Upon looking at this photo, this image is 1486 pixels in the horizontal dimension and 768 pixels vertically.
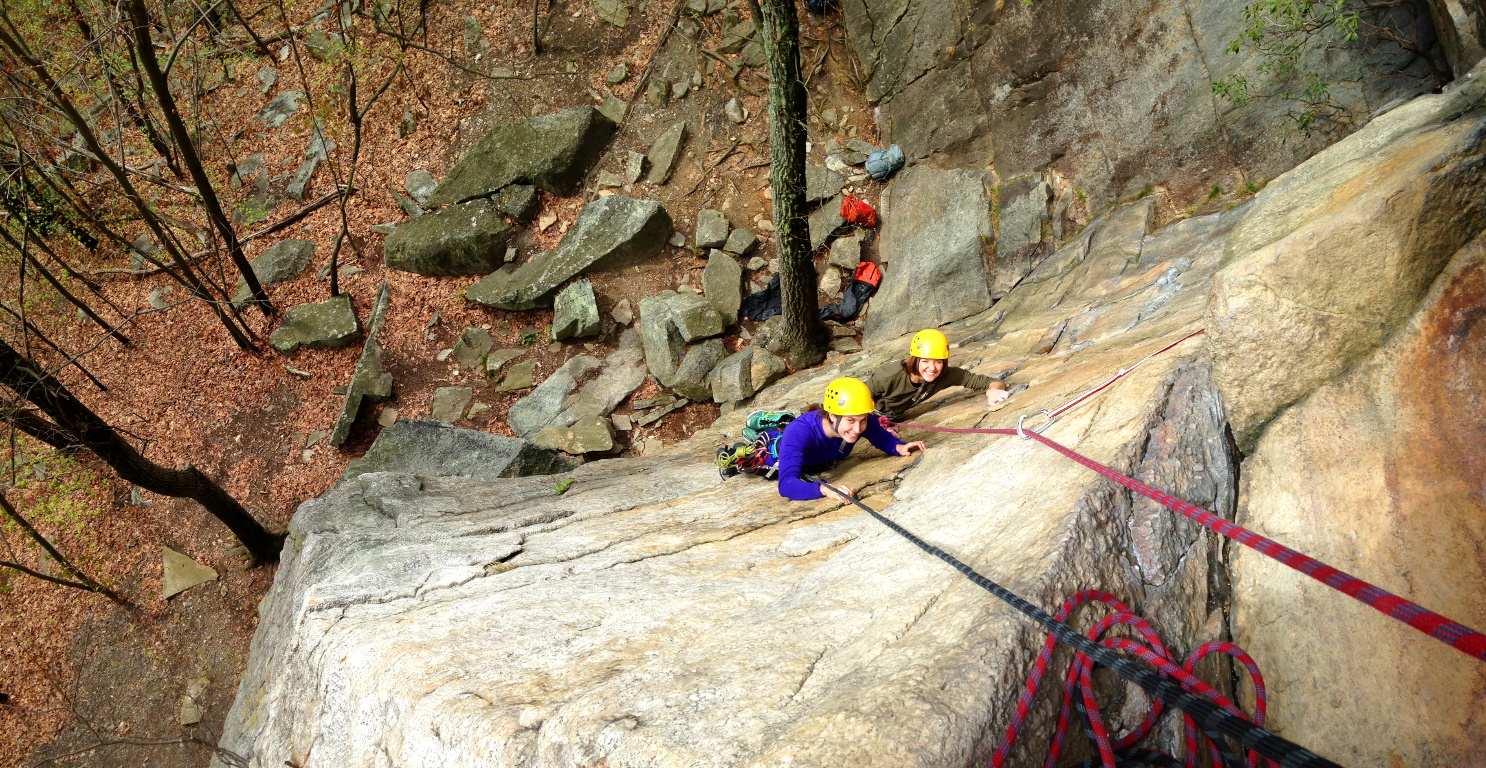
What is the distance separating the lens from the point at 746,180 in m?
11.6

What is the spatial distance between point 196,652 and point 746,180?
389 inches

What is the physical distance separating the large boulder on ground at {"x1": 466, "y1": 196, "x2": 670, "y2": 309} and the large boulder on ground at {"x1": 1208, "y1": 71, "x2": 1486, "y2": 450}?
872 centimetres

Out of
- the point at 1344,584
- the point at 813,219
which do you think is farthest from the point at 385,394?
the point at 1344,584

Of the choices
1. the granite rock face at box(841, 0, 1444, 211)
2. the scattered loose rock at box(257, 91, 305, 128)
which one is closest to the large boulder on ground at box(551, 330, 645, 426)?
the granite rock face at box(841, 0, 1444, 211)

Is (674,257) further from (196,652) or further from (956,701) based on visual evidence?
(956,701)

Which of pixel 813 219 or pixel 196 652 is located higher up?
pixel 813 219

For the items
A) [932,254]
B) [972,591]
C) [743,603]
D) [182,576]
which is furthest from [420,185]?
[972,591]

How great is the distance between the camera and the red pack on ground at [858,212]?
10281 mm

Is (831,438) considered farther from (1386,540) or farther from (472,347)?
(472,347)

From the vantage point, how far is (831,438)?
5051mm

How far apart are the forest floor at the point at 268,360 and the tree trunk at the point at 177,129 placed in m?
0.93

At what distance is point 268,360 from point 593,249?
5.58 meters

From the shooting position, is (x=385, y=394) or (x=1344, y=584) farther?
(x=385, y=394)

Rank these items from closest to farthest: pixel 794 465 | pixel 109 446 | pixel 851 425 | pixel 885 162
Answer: pixel 851 425
pixel 794 465
pixel 109 446
pixel 885 162
